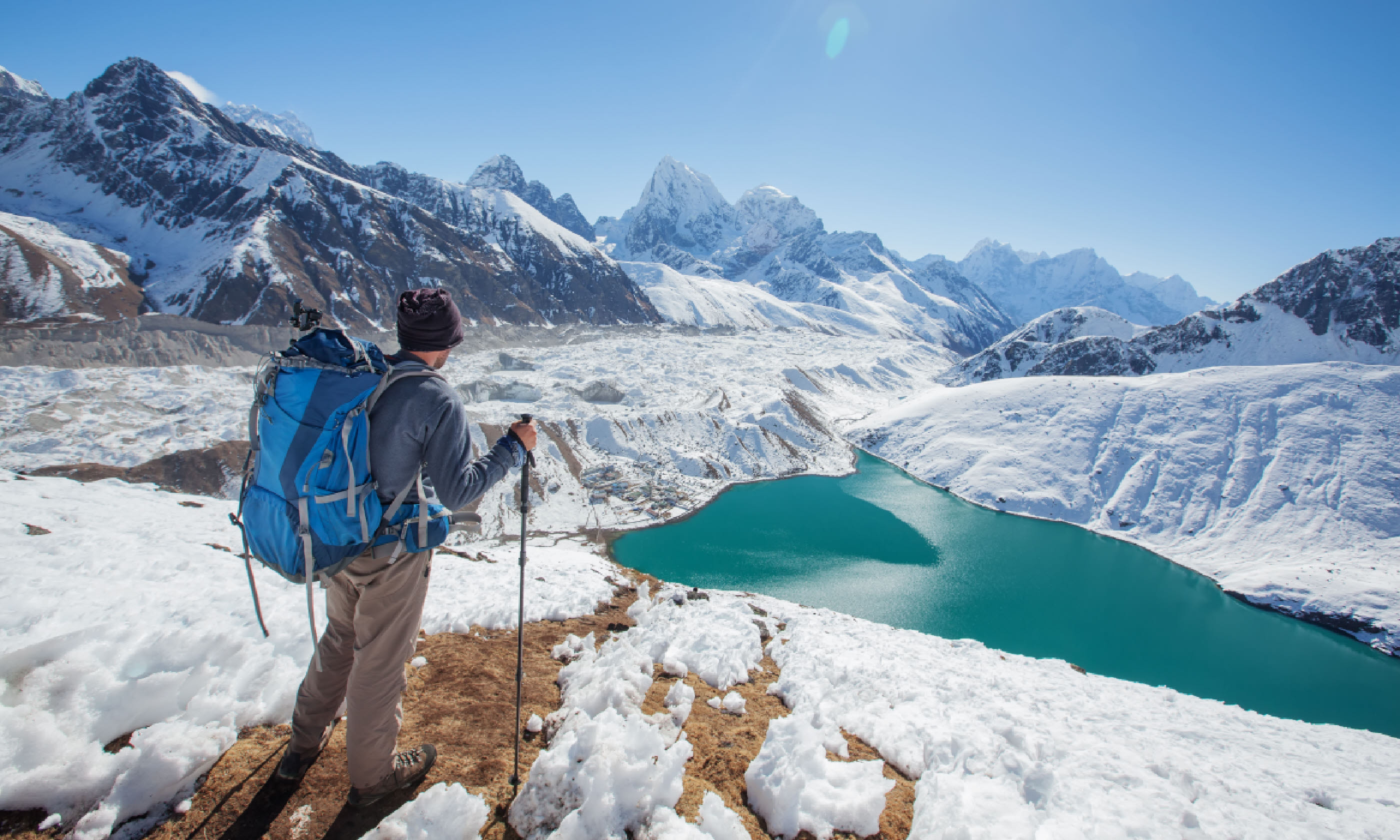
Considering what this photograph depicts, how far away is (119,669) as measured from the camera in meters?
4.12

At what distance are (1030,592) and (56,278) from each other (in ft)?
449

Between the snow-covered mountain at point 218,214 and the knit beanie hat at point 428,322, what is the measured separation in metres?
122

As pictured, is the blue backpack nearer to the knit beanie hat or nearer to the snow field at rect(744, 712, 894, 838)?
the knit beanie hat

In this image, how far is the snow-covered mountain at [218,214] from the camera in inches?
4026

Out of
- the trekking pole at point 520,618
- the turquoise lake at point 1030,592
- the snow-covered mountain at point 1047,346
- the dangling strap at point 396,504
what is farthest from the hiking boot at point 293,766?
the snow-covered mountain at point 1047,346

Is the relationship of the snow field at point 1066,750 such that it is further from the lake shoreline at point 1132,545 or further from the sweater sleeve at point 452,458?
the lake shoreline at point 1132,545

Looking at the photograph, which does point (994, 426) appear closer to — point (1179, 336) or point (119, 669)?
point (1179, 336)

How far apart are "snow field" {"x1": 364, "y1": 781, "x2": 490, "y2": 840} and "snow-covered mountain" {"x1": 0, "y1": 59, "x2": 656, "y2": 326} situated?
12264cm

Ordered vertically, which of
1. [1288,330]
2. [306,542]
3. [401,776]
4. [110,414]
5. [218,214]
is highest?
[218,214]

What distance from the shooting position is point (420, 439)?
3242mm

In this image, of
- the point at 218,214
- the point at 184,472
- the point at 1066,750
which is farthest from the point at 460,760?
the point at 218,214

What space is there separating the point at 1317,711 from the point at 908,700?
1546 inches

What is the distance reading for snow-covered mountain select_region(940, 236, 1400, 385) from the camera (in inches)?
A: 4181

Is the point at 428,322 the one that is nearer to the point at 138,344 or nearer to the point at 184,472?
the point at 184,472
